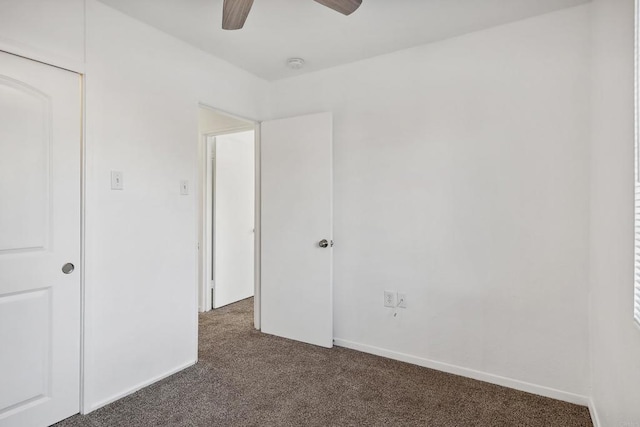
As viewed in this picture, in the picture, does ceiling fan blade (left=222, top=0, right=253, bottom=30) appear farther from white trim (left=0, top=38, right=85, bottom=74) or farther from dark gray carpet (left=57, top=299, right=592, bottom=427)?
dark gray carpet (left=57, top=299, right=592, bottom=427)

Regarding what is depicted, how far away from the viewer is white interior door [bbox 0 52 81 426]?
1.78 meters

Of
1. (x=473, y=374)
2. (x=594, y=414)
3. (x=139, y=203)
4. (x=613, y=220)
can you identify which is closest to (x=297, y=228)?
(x=139, y=203)

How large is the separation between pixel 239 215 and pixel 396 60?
2616 millimetres

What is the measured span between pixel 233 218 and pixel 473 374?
3.03 metres

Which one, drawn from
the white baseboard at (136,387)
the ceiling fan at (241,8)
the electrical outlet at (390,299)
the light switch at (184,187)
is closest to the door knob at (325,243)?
the electrical outlet at (390,299)

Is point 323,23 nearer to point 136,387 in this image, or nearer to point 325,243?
point 325,243

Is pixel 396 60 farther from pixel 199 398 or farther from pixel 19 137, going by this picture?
pixel 199 398

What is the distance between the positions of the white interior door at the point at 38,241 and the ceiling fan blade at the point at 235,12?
94 cm

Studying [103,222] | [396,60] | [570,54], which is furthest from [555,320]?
[103,222]

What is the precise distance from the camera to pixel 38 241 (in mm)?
1892

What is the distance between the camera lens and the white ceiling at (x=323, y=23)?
7.04ft

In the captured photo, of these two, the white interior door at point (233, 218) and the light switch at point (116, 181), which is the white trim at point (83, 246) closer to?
the light switch at point (116, 181)

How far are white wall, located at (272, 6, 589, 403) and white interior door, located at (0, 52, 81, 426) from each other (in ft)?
6.20

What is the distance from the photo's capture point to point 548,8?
2.17 metres
